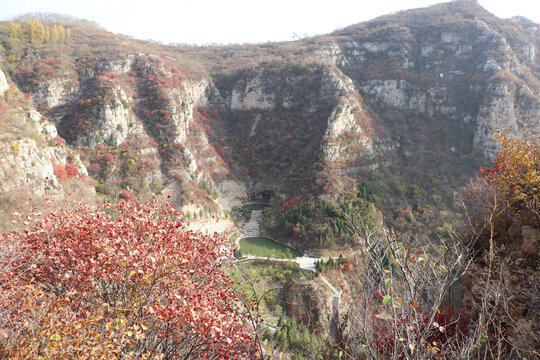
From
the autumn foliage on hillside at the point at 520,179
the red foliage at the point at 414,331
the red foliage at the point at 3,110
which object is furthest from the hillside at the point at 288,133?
the red foliage at the point at 414,331

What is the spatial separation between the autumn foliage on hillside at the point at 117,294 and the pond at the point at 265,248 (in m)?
25.6

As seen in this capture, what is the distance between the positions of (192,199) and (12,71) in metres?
33.1

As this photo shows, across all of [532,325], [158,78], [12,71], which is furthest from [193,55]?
[532,325]

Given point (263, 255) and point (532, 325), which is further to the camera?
point (263, 255)

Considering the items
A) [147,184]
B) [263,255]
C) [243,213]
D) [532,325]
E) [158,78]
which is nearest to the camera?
[532,325]

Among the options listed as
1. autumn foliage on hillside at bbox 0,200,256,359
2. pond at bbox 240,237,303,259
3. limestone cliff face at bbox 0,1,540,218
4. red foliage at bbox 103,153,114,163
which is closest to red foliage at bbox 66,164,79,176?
limestone cliff face at bbox 0,1,540,218

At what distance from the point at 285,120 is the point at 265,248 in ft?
96.3

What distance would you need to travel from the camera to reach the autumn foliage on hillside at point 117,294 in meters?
5.67

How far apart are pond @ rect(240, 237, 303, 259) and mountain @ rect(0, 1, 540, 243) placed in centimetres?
202

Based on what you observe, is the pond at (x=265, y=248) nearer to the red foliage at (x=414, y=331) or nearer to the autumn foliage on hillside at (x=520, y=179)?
the red foliage at (x=414, y=331)

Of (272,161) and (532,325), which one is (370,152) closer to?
(272,161)

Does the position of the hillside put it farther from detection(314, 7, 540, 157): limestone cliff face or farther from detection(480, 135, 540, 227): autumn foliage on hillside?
detection(480, 135, 540, 227): autumn foliage on hillside

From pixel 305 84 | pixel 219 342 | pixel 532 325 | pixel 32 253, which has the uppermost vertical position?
pixel 305 84

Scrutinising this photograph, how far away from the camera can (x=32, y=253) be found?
7926 mm
